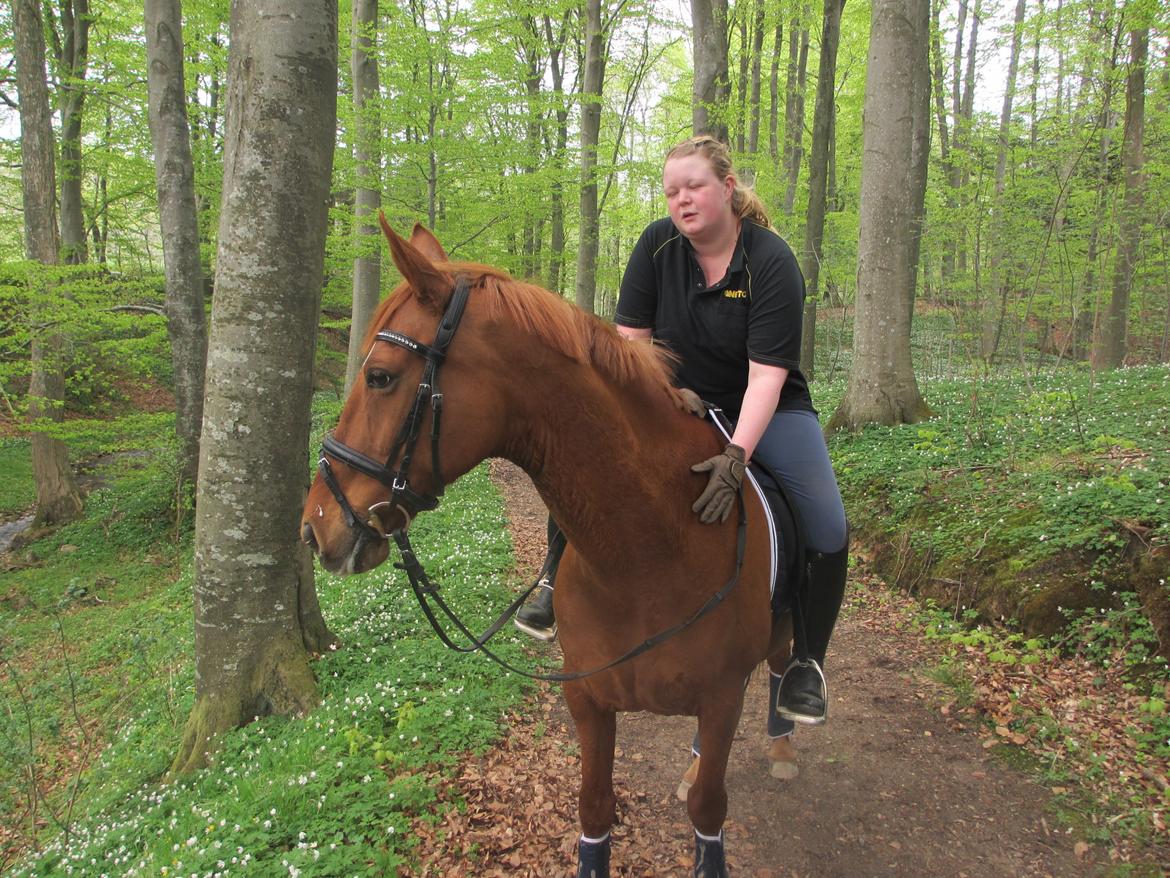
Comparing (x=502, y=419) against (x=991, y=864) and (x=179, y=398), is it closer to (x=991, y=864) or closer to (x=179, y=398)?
(x=991, y=864)

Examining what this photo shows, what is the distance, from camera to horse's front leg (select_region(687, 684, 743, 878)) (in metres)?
2.61

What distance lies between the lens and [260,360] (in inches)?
153

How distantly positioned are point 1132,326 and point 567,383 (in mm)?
25062

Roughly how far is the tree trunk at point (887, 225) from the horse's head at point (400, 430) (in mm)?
8632

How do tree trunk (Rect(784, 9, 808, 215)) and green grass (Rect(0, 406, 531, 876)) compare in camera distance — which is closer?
green grass (Rect(0, 406, 531, 876))

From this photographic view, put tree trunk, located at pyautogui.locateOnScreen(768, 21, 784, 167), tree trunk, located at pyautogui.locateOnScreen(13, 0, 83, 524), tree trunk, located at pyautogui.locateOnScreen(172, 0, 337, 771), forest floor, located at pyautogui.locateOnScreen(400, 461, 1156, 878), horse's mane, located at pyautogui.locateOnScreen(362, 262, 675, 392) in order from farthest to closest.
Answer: tree trunk, located at pyautogui.locateOnScreen(768, 21, 784, 167) → tree trunk, located at pyautogui.locateOnScreen(13, 0, 83, 524) → tree trunk, located at pyautogui.locateOnScreen(172, 0, 337, 771) → forest floor, located at pyautogui.locateOnScreen(400, 461, 1156, 878) → horse's mane, located at pyautogui.locateOnScreen(362, 262, 675, 392)

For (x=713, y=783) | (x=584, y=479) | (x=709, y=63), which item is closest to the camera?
(x=584, y=479)

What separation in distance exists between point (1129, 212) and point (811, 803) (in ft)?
40.2

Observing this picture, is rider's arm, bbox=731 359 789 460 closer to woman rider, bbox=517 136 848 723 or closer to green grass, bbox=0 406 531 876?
woman rider, bbox=517 136 848 723

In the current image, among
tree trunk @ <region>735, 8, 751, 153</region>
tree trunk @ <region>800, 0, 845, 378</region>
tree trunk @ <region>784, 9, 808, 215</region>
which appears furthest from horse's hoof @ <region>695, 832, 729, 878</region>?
tree trunk @ <region>784, 9, 808, 215</region>

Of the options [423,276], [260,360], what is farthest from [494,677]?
[423,276]

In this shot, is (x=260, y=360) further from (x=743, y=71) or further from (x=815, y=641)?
(x=743, y=71)

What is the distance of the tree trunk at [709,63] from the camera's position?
962 centimetres

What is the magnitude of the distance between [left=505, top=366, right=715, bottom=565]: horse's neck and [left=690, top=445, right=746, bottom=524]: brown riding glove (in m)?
0.07
